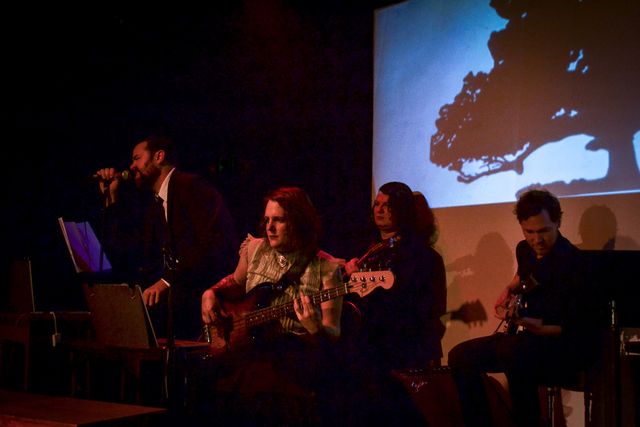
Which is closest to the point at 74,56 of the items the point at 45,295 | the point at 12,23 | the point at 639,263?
the point at 12,23

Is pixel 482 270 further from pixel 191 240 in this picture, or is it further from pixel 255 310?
pixel 191 240

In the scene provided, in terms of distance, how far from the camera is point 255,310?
11.3 feet

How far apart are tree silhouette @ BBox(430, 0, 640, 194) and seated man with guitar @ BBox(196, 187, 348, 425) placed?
5.26 feet

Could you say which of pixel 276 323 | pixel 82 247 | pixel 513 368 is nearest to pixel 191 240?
pixel 82 247

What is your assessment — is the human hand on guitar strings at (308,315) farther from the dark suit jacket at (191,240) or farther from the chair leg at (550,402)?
the chair leg at (550,402)

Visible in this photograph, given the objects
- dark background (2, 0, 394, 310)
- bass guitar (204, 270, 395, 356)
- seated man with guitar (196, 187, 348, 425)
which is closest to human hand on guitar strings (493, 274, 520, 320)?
bass guitar (204, 270, 395, 356)

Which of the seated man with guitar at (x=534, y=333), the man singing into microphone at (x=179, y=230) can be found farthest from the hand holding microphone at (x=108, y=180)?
the seated man with guitar at (x=534, y=333)

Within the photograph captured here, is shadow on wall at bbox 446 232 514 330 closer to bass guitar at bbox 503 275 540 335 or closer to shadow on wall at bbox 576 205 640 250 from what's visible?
shadow on wall at bbox 576 205 640 250

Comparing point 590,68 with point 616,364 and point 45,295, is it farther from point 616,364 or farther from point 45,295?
point 45,295

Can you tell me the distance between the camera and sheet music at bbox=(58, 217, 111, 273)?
3.99 m

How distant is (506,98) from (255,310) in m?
2.36

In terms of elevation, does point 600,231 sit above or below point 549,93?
below

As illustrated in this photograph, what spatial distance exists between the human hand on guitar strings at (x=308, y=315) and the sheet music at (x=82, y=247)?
1.43 metres

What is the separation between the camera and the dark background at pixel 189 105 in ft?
16.0
